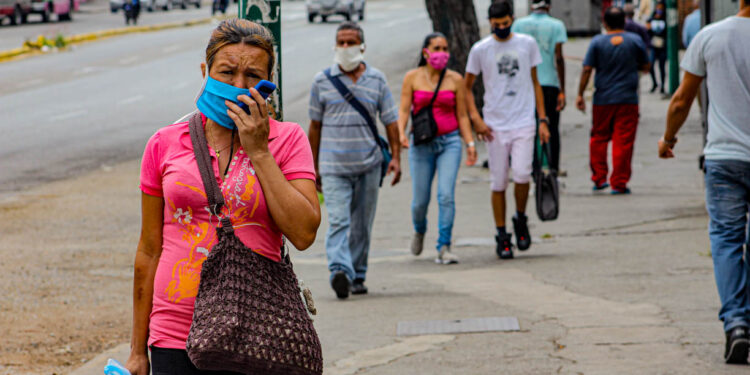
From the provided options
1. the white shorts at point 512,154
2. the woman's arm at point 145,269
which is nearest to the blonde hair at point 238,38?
the woman's arm at point 145,269

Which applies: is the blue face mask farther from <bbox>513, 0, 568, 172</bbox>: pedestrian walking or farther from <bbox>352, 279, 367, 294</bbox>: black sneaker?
<bbox>513, 0, 568, 172</bbox>: pedestrian walking

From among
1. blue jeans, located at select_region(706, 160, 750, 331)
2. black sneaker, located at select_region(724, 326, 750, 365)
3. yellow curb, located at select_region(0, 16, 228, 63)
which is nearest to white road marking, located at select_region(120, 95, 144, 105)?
yellow curb, located at select_region(0, 16, 228, 63)

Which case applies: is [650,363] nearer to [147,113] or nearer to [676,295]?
[676,295]

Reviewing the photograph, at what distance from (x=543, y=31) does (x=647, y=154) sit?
4.28 meters

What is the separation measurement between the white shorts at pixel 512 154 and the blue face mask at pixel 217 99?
599 cm

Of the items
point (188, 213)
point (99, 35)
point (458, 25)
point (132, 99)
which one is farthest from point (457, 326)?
point (99, 35)

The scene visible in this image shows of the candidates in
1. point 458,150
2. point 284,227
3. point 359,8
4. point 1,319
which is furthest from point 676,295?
point 359,8

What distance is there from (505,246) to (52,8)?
41.5 m

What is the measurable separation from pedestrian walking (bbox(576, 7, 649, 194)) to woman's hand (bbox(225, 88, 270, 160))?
9.53 meters

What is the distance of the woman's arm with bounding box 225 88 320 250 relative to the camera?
3188mm

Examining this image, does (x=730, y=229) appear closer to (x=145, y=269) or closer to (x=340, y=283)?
(x=340, y=283)

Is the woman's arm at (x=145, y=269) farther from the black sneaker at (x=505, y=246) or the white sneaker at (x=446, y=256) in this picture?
the black sneaker at (x=505, y=246)

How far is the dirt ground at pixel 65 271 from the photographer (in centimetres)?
673

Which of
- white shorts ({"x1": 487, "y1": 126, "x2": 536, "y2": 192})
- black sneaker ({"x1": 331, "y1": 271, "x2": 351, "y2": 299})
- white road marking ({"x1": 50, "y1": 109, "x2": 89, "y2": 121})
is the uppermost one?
white shorts ({"x1": 487, "y1": 126, "x2": 536, "y2": 192})
